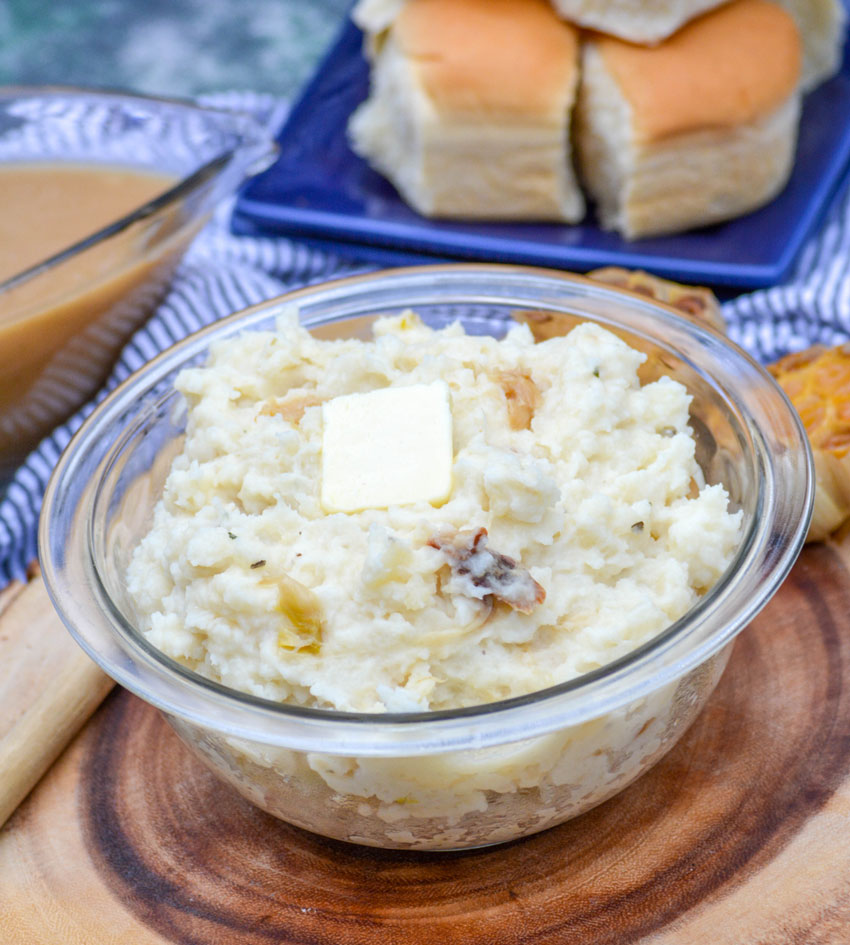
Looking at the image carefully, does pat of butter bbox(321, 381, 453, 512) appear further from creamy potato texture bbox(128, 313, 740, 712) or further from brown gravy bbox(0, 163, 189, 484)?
brown gravy bbox(0, 163, 189, 484)

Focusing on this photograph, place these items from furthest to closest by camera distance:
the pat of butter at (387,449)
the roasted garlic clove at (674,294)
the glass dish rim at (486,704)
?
the roasted garlic clove at (674,294), the pat of butter at (387,449), the glass dish rim at (486,704)

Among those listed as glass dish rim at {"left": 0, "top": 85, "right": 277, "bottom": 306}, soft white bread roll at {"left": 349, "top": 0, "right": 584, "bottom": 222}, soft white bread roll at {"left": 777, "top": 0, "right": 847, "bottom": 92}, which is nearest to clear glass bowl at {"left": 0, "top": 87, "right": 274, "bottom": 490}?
glass dish rim at {"left": 0, "top": 85, "right": 277, "bottom": 306}

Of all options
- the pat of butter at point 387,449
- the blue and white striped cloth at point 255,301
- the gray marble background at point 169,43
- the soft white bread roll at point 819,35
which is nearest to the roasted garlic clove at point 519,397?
the pat of butter at point 387,449

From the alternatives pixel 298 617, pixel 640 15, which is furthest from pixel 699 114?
pixel 298 617

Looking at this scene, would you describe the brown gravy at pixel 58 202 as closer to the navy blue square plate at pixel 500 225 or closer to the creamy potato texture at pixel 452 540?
the navy blue square plate at pixel 500 225

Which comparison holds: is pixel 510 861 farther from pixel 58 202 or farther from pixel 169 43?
pixel 169 43

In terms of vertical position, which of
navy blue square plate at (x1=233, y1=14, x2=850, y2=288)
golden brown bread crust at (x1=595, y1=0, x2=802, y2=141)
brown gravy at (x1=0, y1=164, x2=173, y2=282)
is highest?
brown gravy at (x1=0, y1=164, x2=173, y2=282)
